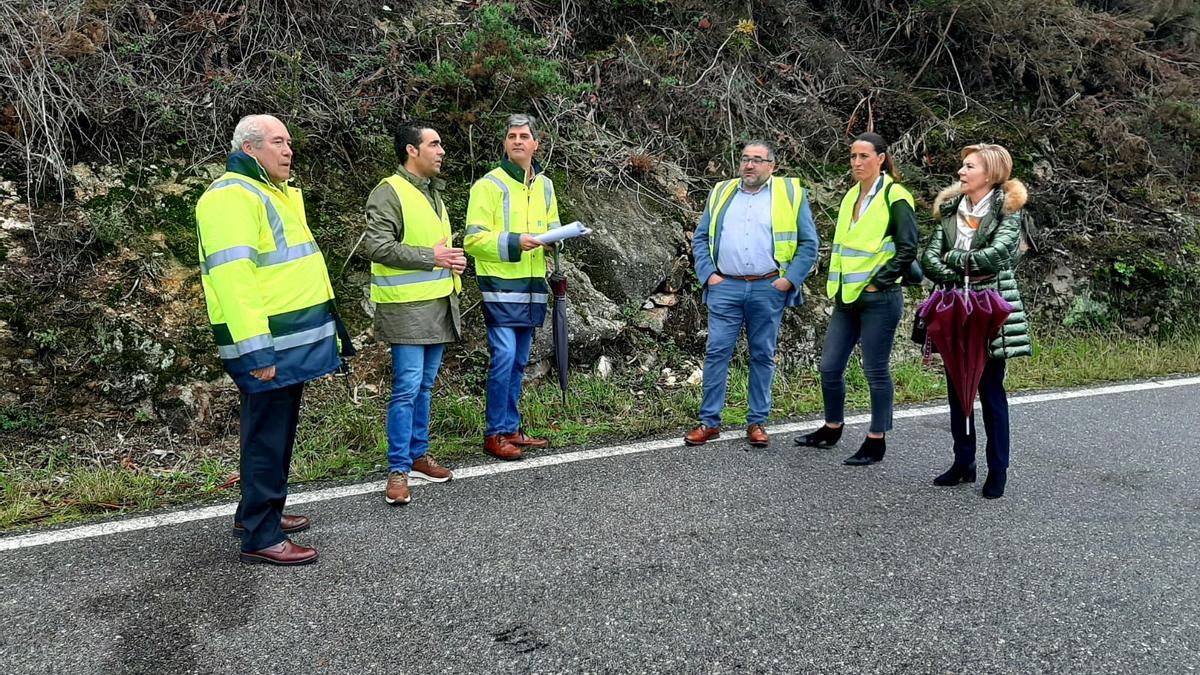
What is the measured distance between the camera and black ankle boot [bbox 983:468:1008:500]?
3.91 m

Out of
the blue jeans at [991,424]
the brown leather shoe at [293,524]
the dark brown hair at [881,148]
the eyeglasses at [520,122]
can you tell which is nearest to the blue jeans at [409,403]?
the brown leather shoe at [293,524]

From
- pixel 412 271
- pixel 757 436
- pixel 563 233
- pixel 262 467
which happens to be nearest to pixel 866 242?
pixel 757 436

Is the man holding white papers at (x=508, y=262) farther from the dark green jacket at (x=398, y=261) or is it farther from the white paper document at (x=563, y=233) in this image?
the dark green jacket at (x=398, y=261)

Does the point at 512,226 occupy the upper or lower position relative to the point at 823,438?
upper

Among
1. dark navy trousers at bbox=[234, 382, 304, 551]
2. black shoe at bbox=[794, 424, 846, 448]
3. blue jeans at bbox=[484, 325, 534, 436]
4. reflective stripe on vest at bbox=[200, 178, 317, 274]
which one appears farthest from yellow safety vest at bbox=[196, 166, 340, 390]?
black shoe at bbox=[794, 424, 846, 448]

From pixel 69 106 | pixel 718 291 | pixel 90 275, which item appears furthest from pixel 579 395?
pixel 69 106

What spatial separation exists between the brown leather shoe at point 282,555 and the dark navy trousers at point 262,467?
0.08 feet

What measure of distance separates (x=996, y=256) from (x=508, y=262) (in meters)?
2.66

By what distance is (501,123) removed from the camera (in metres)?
6.97

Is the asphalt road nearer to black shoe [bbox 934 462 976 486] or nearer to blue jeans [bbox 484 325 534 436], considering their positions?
black shoe [bbox 934 462 976 486]

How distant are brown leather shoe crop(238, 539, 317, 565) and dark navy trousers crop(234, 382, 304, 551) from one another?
2 centimetres

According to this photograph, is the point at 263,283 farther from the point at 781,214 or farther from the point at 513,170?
the point at 781,214

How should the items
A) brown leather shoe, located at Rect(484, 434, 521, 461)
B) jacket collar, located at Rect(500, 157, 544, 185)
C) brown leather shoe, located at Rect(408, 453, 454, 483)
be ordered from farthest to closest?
jacket collar, located at Rect(500, 157, 544, 185) → brown leather shoe, located at Rect(484, 434, 521, 461) → brown leather shoe, located at Rect(408, 453, 454, 483)

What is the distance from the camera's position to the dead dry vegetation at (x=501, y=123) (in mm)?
4855
